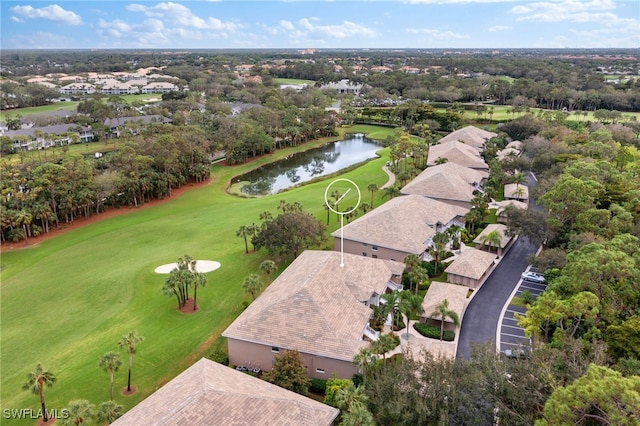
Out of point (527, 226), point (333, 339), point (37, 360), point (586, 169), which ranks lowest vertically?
point (37, 360)

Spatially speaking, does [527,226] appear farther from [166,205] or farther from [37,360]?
[166,205]

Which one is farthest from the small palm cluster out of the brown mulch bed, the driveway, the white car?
the white car

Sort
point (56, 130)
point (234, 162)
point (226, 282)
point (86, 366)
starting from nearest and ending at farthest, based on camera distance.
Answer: point (86, 366), point (226, 282), point (234, 162), point (56, 130)

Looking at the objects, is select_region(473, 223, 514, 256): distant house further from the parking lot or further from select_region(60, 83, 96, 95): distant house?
select_region(60, 83, 96, 95): distant house

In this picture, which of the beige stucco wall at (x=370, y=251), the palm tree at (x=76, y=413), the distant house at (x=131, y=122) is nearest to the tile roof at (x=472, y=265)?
the beige stucco wall at (x=370, y=251)

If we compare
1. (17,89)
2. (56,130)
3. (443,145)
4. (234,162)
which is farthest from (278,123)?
(17,89)

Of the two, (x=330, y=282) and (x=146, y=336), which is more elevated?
(x=330, y=282)

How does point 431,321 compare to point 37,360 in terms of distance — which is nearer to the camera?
point 37,360

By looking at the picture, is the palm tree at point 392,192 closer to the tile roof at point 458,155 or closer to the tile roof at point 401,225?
the tile roof at point 401,225

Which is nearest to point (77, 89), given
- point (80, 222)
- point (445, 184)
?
point (80, 222)
